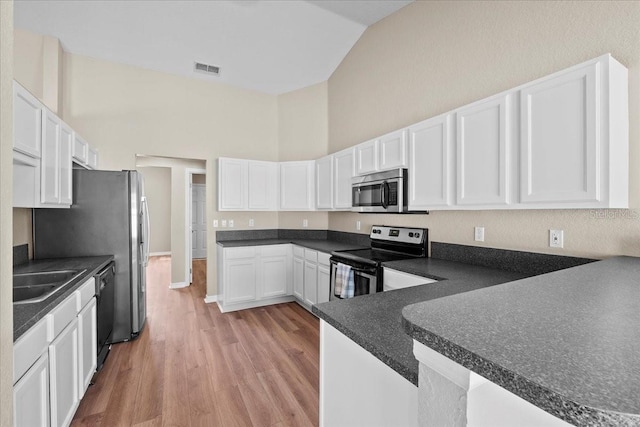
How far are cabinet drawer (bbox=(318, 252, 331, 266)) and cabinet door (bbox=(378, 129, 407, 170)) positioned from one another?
1190mm

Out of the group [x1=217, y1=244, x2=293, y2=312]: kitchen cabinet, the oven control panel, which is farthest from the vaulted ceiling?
[x1=217, y1=244, x2=293, y2=312]: kitchen cabinet

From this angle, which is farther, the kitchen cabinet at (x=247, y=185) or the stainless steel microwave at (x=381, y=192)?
the kitchen cabinet at (x=247, y=185)

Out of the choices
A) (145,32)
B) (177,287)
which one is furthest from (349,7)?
(177,287)

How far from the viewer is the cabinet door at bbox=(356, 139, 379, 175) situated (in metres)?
3.19

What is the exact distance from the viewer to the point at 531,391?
44cm

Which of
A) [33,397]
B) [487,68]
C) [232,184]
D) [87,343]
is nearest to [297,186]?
[232,184]

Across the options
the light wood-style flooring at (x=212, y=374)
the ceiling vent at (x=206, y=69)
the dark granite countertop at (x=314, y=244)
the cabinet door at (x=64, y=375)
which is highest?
the ceiling vent at (x=206, y=69)

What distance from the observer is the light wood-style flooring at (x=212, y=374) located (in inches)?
79.1

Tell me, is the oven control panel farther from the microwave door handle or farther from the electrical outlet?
the electrical outlet

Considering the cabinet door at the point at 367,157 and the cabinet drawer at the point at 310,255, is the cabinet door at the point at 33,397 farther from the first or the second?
the cabinet door at the point at 367,157

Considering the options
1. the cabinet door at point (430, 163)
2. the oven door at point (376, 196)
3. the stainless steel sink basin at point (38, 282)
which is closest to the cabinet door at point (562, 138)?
the cabinet door at point (430, 163)

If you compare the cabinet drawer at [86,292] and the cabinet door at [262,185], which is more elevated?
the cabinet door at [262,185]

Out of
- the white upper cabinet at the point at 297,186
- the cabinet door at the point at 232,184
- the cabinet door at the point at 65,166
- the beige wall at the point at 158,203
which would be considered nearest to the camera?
the cabinet door at the point at 65,166

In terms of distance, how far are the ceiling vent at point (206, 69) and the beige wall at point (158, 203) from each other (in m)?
5.24
